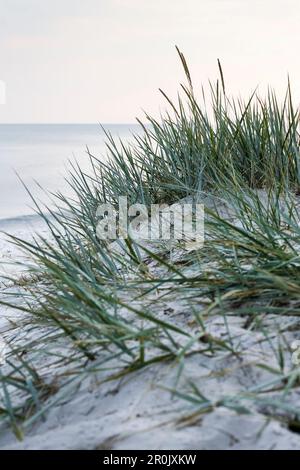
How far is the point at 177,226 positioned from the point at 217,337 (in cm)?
90

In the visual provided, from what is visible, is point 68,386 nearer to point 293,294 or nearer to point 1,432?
point 1,432

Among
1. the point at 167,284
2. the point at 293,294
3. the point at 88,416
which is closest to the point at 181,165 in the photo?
the point at 167,284

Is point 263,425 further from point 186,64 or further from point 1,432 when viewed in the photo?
point 186,64

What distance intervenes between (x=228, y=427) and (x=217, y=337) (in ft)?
0.85

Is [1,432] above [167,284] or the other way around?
the other way around

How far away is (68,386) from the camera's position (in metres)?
1.20

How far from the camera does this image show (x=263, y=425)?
3.19ft

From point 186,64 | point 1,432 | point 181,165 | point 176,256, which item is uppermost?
point 186,64

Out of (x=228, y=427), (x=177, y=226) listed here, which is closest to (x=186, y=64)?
(x=177, y=226)

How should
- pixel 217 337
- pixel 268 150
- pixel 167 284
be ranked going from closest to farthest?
1. pixel 217 337
2. pixel 167 284
3. pixel 268 150

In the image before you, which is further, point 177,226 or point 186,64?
point 177,226

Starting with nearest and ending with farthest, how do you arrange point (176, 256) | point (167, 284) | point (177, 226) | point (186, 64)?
point (167, 284)
point (186, 64)
point (176, 256)
point (177, 226)
